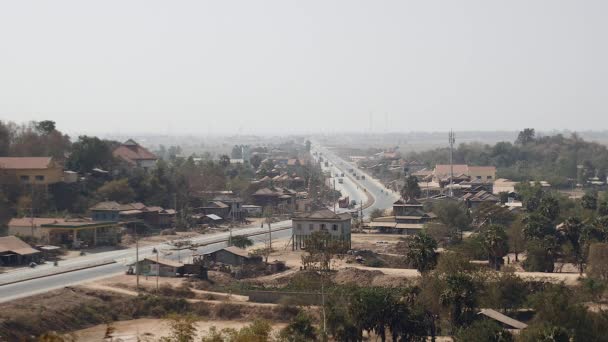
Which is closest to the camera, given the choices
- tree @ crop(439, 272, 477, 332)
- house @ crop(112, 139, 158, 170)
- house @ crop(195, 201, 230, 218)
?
tree @ crop(439, 272, 477, 332)

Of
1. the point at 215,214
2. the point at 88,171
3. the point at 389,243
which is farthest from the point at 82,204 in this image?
the point at 389,243

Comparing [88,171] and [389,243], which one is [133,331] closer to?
[389,243]

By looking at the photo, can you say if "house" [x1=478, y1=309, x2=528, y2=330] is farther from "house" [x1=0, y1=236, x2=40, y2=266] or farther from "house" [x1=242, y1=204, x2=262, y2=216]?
"house" [x1=242, y1=204, x2=262, y2=216]

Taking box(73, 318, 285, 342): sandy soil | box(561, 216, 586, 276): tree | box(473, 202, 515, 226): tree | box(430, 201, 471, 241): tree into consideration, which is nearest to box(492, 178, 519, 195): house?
box(473, 202, 515, 226): tree

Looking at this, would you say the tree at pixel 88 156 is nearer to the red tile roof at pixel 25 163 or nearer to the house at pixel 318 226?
the red tile roof at pixel 25 163

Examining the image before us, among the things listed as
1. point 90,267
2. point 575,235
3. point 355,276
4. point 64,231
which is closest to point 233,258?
point 90,267

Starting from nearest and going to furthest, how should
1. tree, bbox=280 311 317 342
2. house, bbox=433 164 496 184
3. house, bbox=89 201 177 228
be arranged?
tree, bbox=280 311 317 342 < house, bbox=89 201 177 228 < house, bbox=433 164 496 184
